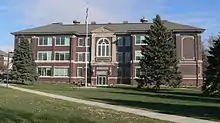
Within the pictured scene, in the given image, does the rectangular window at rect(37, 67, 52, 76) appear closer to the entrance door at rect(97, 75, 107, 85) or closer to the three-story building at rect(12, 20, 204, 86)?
the three-story building at rect(12, 20, 204, 86)

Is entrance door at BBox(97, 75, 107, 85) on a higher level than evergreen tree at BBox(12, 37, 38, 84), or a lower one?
lower

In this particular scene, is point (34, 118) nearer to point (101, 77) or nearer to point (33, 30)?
point (101, 77)

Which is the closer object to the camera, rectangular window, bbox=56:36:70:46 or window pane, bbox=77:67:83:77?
window pane, bbox=77:67:83:77

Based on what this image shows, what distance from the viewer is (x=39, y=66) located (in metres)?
78.5

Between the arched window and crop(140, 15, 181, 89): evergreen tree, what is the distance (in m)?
26.0

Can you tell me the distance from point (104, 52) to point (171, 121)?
61025mm

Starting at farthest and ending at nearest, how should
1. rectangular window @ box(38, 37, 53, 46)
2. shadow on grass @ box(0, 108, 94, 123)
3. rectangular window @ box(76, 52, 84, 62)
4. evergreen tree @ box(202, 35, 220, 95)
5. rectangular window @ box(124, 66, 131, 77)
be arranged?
1. rectangular window @ box(38, 37, 53, 46)
2. rectangular window @ box(76, 52, 84, 62)
3. rectangular window @ box(124, 66, 131, 77)
4. evergreen tree @ box(202, 35, 220, 95)
5. shadow on grass @ box(0, 108, 94, 123)

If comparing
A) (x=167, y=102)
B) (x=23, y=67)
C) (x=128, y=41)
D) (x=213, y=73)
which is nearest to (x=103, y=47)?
(x=128, y=41)

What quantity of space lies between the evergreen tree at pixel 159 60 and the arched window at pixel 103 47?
1023 inches

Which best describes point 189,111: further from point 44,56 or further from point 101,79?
point 44,56

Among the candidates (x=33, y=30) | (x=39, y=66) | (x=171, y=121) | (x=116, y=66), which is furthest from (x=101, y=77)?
(x=171, y=121)

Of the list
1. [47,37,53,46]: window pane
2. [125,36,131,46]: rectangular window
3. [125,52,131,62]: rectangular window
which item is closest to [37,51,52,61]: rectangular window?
[47,37,53,46]: window pane

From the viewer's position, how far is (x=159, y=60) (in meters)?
48.2

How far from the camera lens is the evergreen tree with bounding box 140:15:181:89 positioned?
47.8 metres
